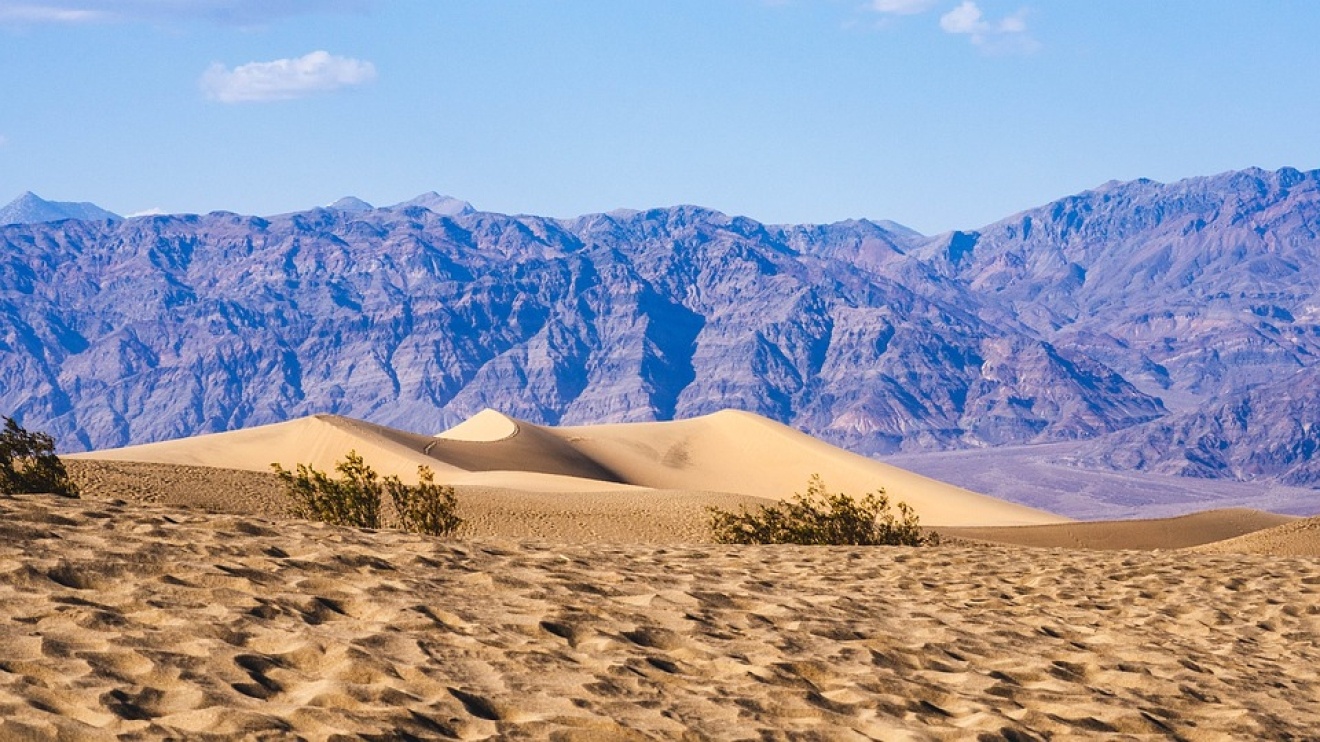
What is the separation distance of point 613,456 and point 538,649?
60046 mm

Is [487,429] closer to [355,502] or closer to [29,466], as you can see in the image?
[355,502]

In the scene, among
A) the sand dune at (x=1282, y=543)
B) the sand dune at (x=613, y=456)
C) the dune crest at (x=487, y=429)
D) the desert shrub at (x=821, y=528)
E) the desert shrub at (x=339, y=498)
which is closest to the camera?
the desert shrub at (x=339, y=498)

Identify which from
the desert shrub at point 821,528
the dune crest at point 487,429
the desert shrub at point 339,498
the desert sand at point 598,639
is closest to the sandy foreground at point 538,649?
the desert sand at point 598,639

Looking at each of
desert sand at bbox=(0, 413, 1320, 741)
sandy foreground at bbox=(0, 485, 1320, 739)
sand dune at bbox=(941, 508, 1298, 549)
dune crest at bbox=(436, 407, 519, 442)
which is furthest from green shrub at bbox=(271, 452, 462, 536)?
dune crest at bbox=(436, 407, 519, 442)

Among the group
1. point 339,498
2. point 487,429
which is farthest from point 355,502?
point 487,429

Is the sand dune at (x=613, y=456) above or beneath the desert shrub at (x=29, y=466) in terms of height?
beneath

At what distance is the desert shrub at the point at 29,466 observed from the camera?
55.5 ft

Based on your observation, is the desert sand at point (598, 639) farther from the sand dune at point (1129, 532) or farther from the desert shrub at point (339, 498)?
the sand dune at point (1129, 532)

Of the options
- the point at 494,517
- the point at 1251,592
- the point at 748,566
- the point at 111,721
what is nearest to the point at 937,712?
the point at 111,721

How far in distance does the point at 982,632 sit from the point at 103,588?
16.7ft

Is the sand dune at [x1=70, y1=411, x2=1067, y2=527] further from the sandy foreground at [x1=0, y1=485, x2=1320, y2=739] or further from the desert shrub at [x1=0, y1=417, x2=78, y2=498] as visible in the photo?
the sandy foreground at [x1=0, y1=485, x2=1320, y2=739]

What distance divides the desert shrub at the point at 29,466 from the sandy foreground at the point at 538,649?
621 centimetres

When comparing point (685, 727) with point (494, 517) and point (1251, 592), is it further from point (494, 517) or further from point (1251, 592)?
point (494, 517)

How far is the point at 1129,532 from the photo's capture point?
1666 inches
